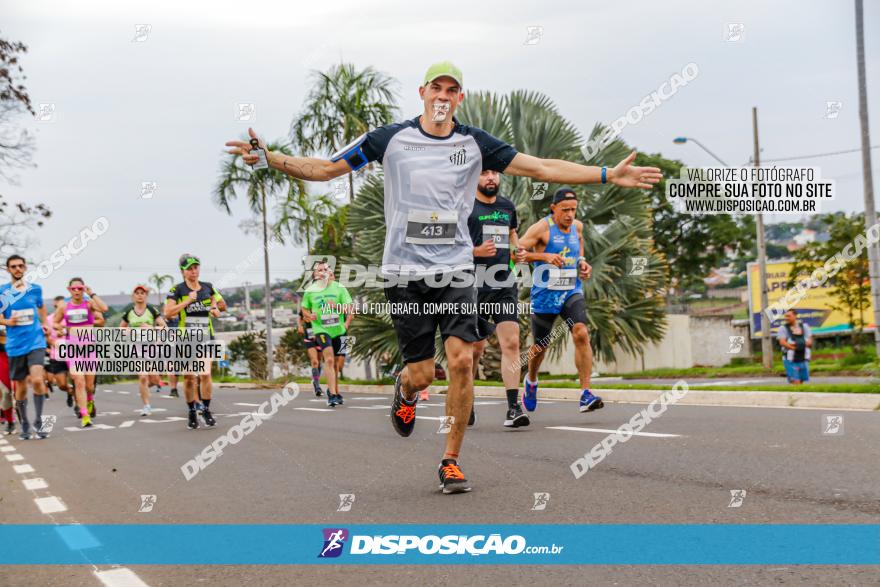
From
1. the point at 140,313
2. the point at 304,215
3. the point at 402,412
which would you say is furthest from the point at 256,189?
the point at 402,412

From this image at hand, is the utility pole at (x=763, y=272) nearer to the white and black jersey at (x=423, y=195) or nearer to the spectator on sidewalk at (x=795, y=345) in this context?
the spectator on sidewalk at (x=795, y=345)

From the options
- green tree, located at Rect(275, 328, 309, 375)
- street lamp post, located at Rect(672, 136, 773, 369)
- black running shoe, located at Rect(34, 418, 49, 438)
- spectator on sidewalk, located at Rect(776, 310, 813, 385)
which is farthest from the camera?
green tree, located at Rect(275, 328, 309, 375)

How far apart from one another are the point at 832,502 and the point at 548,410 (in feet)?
23.2

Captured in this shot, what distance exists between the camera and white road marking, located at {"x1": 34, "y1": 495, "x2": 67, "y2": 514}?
5.94 m

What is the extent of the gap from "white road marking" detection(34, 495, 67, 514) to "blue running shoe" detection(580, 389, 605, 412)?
475cm

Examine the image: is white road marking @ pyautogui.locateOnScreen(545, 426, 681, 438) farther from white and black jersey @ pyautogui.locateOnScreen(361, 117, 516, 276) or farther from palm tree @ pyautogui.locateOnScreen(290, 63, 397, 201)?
palm tree @ pyautogui.locateOnScreen(290, 63, 397, 201)

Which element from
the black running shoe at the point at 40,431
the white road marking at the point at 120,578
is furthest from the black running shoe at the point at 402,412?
the black running shoe at the point at 40,431

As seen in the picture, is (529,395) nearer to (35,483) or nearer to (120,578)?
(35,483)

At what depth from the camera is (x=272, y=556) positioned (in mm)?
4141

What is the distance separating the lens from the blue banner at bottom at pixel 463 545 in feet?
12.0

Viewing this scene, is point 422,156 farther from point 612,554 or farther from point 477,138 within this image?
point 612,554

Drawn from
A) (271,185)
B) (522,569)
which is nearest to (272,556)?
(522,569)

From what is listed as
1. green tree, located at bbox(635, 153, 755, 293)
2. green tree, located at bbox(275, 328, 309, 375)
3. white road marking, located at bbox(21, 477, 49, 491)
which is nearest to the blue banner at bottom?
white road marking, located at bbox(21, 477, 49, 491)

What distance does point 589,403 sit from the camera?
898cm
